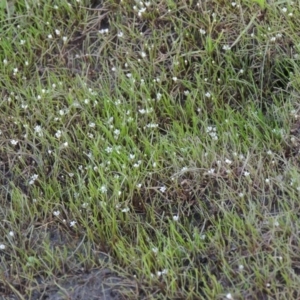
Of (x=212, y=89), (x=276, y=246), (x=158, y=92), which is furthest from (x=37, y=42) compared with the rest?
(x=276, y=246)

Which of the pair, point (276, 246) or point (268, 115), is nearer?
point (276, 246)

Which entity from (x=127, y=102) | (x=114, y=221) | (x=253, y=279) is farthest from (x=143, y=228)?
(x=127, y=102)

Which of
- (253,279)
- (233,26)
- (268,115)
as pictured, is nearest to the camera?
(253,279)

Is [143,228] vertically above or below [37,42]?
below

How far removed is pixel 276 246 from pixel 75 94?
4.51ft

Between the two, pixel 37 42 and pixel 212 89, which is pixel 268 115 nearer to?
pixel 212 89

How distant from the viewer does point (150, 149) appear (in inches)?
133

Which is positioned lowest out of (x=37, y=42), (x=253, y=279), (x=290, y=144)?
(x=253, y=279)

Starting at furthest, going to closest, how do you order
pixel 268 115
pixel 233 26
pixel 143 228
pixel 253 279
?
pixel 233 26
pixel 268 115
pixel 143 228
pixel 253 279

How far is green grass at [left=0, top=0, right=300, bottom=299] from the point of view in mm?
2982

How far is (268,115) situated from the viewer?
3477mm

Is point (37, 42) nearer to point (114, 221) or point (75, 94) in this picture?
point (75, 94)

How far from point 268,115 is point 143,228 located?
0.86 metres

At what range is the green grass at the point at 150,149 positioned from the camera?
2982 mm
